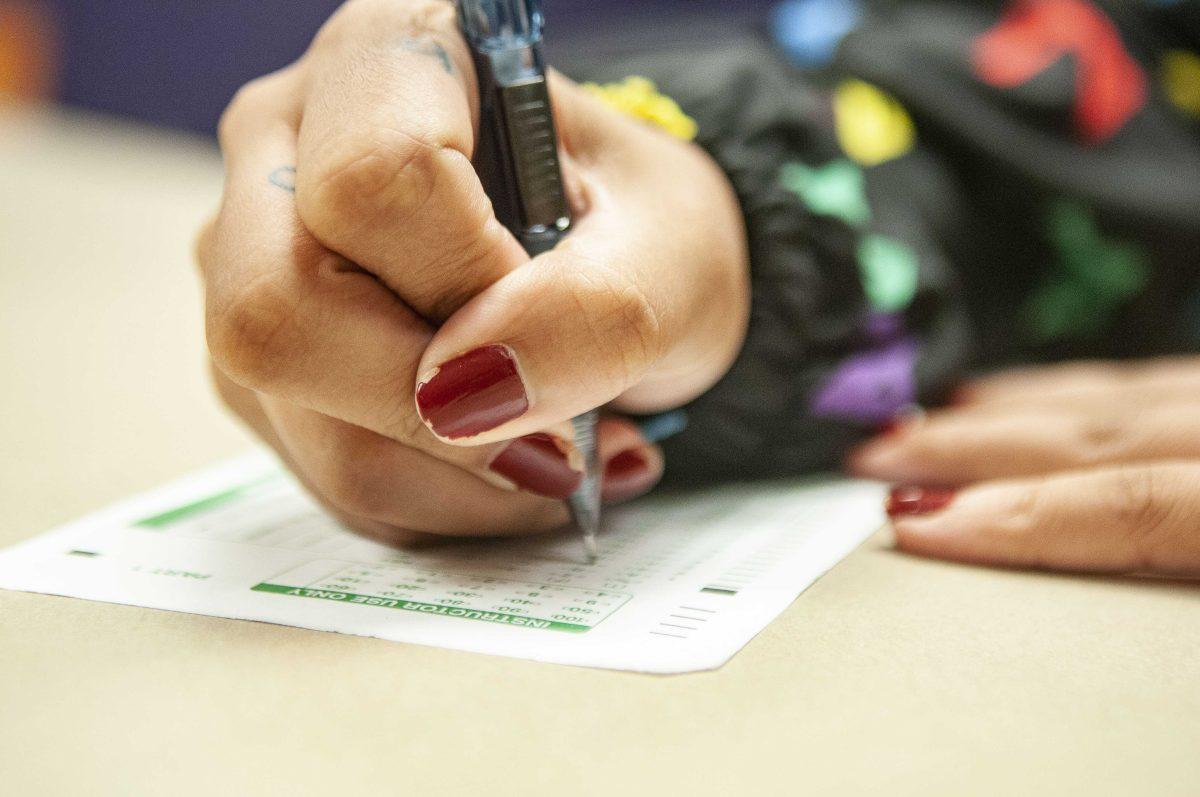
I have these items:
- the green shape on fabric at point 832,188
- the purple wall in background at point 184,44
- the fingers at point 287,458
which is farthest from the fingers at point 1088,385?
the purple wall in background at point 184,44

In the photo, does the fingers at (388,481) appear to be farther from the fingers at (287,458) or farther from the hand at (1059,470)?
the hand at (1059,470)

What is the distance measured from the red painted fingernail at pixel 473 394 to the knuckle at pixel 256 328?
5 centimetres

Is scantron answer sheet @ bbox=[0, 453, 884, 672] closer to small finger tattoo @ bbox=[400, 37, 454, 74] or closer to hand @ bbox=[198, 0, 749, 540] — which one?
hand @ bbox=[198, 0, 749, 540]

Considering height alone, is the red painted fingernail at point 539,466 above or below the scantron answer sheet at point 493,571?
above

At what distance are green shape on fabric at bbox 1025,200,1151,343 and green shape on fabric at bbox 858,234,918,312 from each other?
6.2 inches

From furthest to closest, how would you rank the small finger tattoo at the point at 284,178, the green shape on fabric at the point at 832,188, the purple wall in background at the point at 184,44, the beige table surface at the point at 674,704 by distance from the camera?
the purple wall in background at the point at 184,44 < the green shape on fabric at the point at 832,188 < the small finger tattoo at the point at 284,178 < the beige table surface at the point at 674,704

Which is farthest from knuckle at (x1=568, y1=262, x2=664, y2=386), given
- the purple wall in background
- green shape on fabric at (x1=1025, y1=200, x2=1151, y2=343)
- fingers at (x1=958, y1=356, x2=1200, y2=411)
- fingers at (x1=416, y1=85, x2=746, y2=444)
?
the purple wall in background

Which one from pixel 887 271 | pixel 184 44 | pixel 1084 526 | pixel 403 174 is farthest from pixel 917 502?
pixel 184 44

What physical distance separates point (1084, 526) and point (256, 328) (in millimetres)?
366

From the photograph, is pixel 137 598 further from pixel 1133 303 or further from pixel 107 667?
pixel 1133 303

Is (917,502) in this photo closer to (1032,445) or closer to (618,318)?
(1032,445)

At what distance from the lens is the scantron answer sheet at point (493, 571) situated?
44cm

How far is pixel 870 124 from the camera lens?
78 centimetres

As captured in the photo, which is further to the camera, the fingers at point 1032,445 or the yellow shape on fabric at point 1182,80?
the yellow shape on fabric at point 1182,80
